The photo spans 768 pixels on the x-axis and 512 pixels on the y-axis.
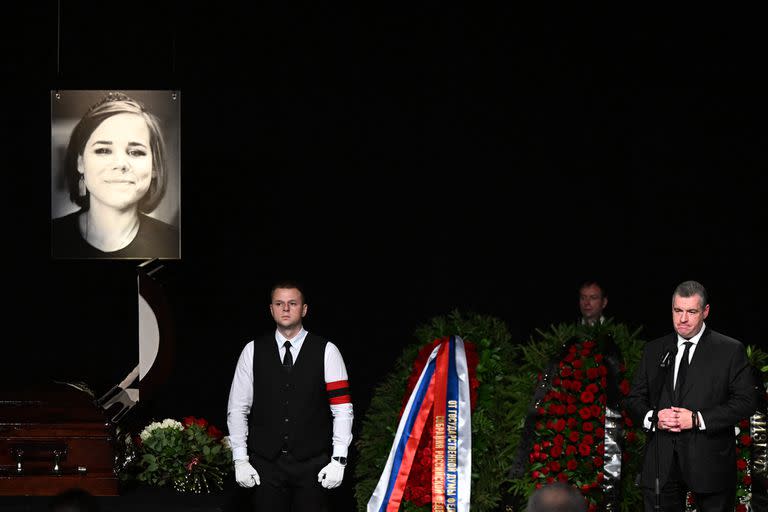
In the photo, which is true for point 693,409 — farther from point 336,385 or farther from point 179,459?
point 179,459

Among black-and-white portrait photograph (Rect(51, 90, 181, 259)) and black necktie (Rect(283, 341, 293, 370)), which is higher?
black-and-white portrait photograph (Rect(51, 90, 181, 259))

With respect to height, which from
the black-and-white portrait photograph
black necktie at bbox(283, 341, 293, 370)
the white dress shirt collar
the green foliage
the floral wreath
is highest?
the black-and-white portrait photograph

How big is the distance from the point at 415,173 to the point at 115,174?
1933 mm

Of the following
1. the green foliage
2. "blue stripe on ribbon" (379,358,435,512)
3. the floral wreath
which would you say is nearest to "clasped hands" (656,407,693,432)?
the floral wreath

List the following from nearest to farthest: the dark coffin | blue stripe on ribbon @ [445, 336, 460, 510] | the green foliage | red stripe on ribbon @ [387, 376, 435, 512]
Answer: blue stripe on ribbon @ [445, 336, 460, 510]
red stripe on ribbon @ [387, 376, 435, 512]
the dark coffin
the green foliage

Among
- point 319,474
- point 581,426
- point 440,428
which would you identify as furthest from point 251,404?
point 581,426

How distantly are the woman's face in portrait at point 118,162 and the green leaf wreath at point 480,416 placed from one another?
6.78ft

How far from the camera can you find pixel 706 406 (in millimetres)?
4883

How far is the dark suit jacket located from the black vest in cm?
147

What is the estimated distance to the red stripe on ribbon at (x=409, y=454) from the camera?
548cm

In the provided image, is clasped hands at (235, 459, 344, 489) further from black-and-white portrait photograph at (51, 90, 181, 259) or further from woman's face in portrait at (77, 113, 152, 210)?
woman's face in portrait at (77, 113, 152, 210)

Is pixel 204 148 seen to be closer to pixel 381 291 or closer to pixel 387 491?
pixel 381 291

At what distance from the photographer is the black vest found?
214 inches

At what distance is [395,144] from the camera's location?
25.0ft
